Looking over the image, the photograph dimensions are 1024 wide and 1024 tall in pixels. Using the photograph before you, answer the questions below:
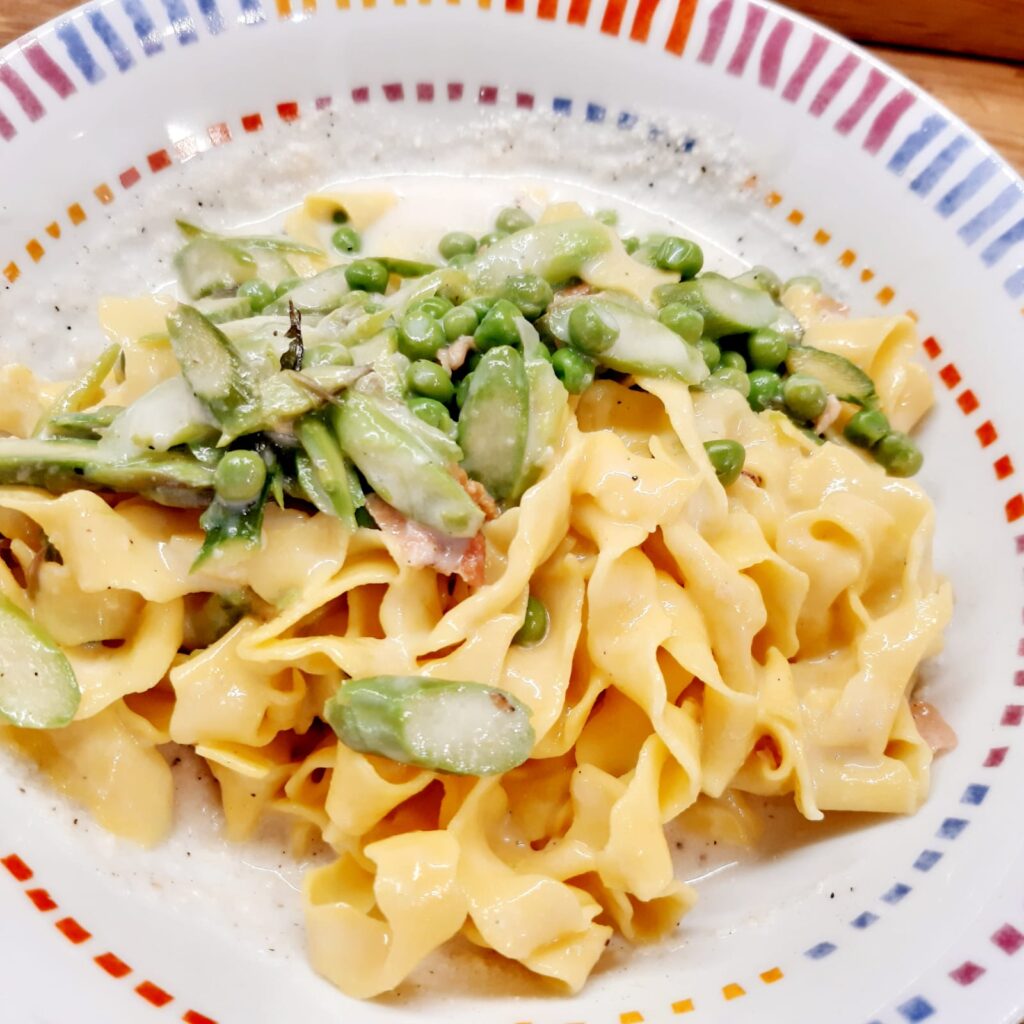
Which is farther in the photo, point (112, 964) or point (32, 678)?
point (32, 678)

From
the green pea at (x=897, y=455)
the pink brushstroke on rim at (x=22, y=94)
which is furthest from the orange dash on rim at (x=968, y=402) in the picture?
the pink brushstroke on rim at (x=22, y=94)

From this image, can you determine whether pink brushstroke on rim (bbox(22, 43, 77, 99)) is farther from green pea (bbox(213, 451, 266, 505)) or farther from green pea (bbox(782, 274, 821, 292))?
green pea (bbox(782, 274, 821, 292))

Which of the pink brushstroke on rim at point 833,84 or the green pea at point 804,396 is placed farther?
the pink brushstroke on rim at point 833,84

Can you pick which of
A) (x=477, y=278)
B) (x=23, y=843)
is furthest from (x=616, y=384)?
(x=23, y=843)

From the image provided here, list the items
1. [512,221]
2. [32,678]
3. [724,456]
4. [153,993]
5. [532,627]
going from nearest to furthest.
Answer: [153,993] → [32,678] → [532,627] → [724,456] → [512,221]

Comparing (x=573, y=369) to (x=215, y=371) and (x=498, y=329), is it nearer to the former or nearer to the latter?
(x=498, y=329)

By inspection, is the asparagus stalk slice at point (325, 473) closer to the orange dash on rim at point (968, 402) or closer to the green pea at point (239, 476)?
the green pea at point (239, 476)

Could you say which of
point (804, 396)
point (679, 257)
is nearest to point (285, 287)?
point (679, 257)
